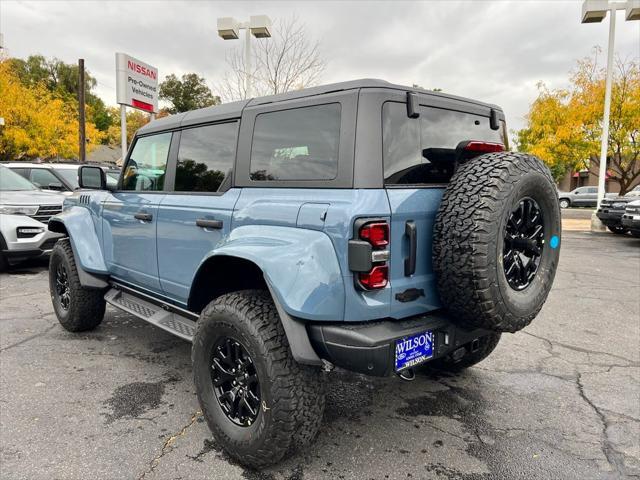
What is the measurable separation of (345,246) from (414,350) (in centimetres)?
63

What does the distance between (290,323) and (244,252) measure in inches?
17.4

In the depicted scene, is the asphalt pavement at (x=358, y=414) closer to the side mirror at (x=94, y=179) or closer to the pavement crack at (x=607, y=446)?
the pavement crack at (x=607, y=446)

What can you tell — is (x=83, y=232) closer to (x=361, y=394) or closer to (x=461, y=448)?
(x=361, y=394)

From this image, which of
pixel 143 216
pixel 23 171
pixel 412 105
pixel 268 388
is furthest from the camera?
pixel 23 171

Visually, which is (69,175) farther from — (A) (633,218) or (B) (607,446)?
(A) (633,218)

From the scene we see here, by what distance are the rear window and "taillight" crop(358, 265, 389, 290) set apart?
1.42 feet

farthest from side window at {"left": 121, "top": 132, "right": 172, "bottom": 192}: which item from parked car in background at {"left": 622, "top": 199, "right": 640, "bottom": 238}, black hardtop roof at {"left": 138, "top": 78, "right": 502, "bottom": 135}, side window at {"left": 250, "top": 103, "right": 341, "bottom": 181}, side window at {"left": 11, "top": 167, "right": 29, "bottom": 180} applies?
parked car in background at {"left": 622, "top": 199, "right": 640, "bottom": 238}

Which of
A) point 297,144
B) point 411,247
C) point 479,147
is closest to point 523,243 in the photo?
point 479,147

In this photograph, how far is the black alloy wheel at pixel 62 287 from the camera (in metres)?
4.45

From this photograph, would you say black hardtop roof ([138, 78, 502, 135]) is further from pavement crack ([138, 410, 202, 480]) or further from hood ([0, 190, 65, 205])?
hood ([0, 190, 65, 205])

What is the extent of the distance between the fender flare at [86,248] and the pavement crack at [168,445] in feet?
5.68

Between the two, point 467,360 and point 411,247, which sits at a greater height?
point 411,247

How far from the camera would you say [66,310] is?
14.5 feet

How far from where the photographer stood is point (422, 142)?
2.46 metres
